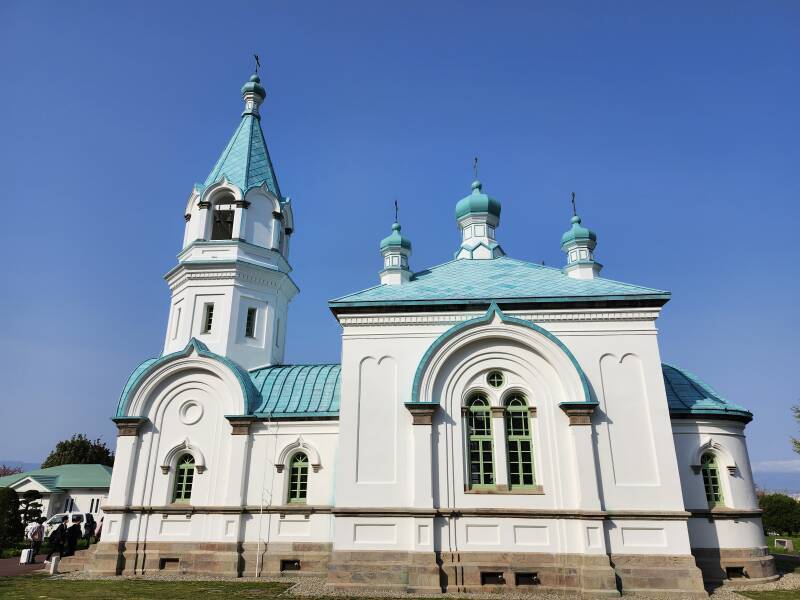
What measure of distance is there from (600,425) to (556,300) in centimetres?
362

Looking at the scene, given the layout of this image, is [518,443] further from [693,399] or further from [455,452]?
[693,399]

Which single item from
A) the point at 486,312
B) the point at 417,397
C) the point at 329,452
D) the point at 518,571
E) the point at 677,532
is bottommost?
the point at 518,571

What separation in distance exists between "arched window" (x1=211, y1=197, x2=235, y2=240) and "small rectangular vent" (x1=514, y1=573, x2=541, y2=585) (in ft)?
50.6

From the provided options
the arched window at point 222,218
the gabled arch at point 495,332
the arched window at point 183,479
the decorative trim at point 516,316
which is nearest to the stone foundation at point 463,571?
the gabled arch at point 495,332

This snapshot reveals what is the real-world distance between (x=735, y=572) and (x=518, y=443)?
697 centimetres

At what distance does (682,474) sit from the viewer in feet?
49.9

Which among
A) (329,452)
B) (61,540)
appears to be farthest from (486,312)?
(61,540)

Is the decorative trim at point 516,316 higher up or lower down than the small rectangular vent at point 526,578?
higher up

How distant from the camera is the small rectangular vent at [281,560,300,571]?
1584 centimetres

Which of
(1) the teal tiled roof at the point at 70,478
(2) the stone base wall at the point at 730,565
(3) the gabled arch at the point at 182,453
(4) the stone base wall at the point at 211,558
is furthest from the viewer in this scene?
(1) the teal tiled roof at the point at 70,478

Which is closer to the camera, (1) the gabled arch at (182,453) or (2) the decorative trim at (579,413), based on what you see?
(2) the decorative trim at (579,413)

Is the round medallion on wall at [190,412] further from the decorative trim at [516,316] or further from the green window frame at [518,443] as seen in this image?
the green window frame at [518,443]

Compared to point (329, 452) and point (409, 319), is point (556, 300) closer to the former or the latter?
point (409, 319)

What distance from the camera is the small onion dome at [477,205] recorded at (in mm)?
21109
